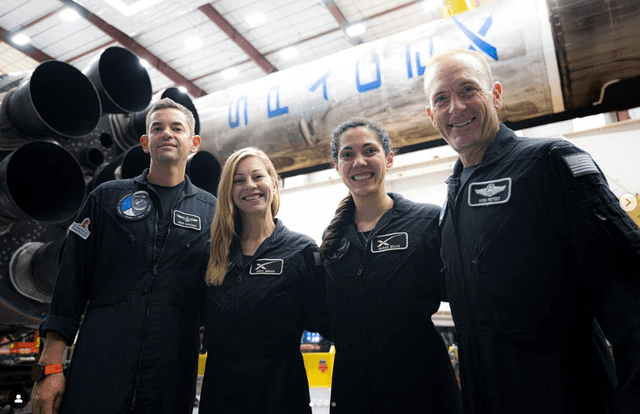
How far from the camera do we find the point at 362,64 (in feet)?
11.3

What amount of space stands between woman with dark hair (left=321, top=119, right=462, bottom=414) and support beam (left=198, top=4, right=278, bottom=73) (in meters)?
8.85

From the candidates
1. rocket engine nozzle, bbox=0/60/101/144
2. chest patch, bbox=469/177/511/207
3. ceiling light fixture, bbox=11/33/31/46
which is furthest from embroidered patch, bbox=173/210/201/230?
ceiling light fixture, bbox=11/33/31/46

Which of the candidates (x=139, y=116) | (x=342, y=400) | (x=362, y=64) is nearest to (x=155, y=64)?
(x=139, y=116)

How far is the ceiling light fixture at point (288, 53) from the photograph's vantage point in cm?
1115

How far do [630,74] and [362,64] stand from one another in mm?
1825

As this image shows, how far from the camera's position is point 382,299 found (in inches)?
73.6

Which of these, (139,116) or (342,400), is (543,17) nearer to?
(342,400)

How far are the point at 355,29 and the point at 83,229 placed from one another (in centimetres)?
939

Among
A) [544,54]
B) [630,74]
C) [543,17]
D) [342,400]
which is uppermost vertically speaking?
[543,17]

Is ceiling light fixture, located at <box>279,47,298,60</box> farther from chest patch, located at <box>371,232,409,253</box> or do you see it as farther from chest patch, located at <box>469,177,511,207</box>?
chest patch, located at <box>469,177,511,207</box>

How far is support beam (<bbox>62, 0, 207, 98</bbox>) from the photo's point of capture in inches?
375

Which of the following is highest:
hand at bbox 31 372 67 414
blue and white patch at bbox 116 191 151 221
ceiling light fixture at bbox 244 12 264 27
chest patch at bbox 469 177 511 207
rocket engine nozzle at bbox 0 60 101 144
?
ceiling light fixture at bbox 244 12 264 27

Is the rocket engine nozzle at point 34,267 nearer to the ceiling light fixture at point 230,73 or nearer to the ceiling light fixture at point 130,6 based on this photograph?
the ceiling light fixture at point 130,6

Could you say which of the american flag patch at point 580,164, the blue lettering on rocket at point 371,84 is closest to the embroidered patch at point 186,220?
the blue lettering on rocket at point 371,84
